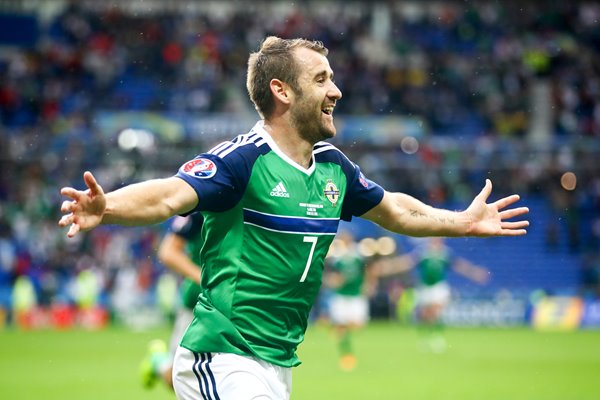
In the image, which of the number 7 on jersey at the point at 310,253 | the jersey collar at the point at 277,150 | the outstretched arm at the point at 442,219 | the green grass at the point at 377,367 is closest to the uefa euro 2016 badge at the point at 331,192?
the jersey collar at the point at 277,150

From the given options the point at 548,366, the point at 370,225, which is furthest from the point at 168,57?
the point at 548,366

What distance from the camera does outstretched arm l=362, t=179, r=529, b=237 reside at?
589 centimetres

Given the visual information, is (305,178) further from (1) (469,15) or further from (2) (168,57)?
(1) (469,15)

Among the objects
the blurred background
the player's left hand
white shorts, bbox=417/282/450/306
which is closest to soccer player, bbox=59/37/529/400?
the player's left hand

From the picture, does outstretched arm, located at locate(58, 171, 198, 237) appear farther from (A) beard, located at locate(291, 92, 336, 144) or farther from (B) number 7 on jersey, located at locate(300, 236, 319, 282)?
(A) beard, located at locate(291, 92, 336, 144)

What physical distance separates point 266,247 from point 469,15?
3695cm

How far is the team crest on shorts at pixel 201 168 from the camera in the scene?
4832mm

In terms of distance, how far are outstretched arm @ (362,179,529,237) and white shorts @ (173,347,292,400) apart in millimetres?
1201

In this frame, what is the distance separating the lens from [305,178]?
5.25m

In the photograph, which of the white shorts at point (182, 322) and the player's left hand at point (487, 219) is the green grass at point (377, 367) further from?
the player's left hand at point (487, 219)

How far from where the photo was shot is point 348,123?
114 feet

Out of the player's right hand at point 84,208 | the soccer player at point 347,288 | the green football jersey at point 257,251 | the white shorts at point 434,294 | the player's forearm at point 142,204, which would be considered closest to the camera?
the player's right hand at point 84,208

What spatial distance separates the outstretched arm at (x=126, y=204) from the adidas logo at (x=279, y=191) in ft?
1.51

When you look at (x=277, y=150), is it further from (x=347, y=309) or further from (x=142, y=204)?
(x=347, y=309)
